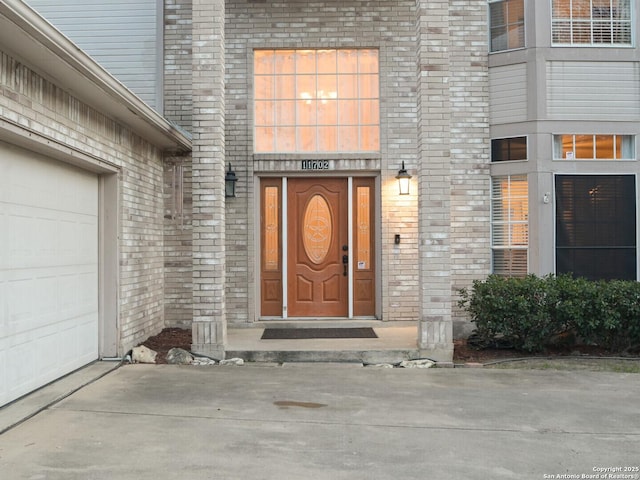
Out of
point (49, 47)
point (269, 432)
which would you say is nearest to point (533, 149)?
point (269, 432)

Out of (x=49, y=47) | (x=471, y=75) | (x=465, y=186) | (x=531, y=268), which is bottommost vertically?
(x=531, y=268)

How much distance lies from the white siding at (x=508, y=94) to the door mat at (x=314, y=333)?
3804 mm

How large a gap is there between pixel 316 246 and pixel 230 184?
1.69m

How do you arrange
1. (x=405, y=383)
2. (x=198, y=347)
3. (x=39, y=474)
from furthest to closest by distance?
(x=198, y=347), (x=405, y=383), (x=39, y=474)

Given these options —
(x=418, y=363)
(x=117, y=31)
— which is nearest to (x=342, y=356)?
(x=418, y=363)

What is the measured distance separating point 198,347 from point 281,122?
156 inches

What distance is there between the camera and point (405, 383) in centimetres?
649

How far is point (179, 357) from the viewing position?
7453mm

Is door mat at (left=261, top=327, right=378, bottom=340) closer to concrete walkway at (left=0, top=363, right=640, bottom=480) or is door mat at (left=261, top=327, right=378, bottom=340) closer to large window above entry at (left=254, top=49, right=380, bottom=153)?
concrete walkway at (left=0, top=363, right=640, bottom=480)

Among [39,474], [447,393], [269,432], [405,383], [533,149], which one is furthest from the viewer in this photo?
[533,149]

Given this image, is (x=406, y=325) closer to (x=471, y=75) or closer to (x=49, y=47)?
(x=471, y=75)

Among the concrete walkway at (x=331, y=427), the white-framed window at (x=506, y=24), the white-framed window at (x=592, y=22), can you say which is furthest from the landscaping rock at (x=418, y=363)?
the white-framed window at (x=592, y=22)

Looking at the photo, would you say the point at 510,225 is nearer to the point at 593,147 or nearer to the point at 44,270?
the point at 593,147

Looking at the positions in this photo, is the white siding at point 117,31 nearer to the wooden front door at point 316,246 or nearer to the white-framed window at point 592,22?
the wooden front door at point 316,246
